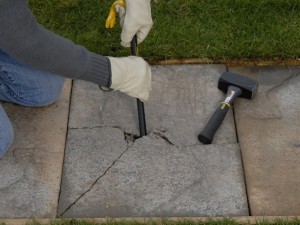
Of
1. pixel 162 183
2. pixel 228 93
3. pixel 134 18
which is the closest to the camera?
pixel 134 18

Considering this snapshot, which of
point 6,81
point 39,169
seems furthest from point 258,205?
point 6,81

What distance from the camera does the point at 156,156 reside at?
9.67 feet

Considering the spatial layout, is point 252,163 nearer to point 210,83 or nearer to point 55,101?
point 210,83

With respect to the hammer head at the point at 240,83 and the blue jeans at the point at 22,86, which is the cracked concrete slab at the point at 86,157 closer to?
the blue jeans at the point at 22,86

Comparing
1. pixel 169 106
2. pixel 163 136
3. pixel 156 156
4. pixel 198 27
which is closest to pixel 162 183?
pixel 156 156

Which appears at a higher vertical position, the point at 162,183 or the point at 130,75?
the point at 130,75

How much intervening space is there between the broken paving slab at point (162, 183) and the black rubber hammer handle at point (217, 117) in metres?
0.05

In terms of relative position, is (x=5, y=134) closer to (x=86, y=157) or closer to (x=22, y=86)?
(x=22, y=86)

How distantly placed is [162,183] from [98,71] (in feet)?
2.16

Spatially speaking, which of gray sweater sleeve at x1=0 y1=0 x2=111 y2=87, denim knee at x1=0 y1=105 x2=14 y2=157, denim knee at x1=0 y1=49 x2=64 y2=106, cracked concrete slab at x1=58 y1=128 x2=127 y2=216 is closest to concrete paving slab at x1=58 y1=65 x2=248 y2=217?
cracked concrete slab at x1=58 y1=128 x2=127 y2=216

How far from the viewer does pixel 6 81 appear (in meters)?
3.07

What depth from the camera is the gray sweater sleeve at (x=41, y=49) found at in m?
2.21

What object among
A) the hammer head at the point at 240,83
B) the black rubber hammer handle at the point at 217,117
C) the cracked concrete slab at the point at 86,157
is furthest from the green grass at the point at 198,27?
the cracked concrete slab at the point at 86,157

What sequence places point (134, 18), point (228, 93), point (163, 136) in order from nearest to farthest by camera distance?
1. point (134, 18)
2. point (163, 136)
3. point (228, 93)
